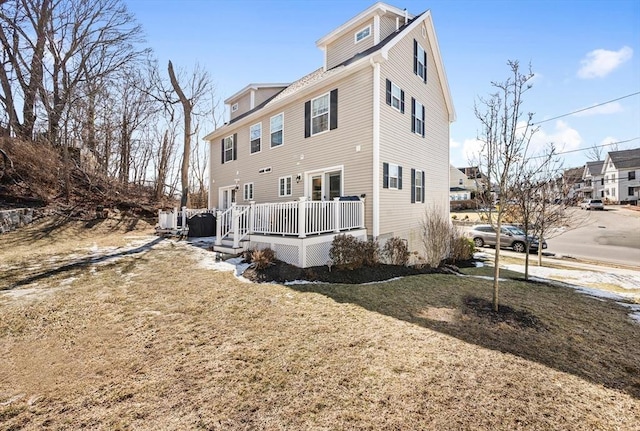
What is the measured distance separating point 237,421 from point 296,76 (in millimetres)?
16510

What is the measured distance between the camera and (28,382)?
271cm

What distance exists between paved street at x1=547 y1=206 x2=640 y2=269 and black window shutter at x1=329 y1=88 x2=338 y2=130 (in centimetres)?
1054

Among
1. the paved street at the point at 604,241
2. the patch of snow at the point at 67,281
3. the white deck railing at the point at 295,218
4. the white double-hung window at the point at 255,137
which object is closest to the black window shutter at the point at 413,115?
the white deck railing at the point at 295,218

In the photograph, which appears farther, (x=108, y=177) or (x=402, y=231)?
(x=108, y=177)

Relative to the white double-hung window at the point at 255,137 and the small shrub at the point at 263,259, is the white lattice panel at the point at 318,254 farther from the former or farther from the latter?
the white double-hung window at the point at 255,137

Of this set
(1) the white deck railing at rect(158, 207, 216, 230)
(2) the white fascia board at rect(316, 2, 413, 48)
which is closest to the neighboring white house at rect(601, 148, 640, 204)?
(2) the white fascia board at rect(316, 2, 413, 48)

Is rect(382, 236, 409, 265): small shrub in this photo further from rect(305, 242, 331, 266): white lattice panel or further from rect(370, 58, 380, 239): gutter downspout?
rect(305, 242, 331, 266): white lattice panel

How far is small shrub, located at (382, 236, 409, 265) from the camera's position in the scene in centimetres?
902

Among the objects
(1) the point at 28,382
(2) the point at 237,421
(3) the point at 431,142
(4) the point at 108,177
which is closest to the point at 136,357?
(1) the point at 28,382

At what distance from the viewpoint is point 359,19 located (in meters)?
10.9

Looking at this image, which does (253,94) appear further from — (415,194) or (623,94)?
(623,94)

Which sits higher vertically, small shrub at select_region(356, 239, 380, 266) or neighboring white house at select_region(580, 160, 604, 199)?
neighboring white house at select_region(580, 160, 604, 199)

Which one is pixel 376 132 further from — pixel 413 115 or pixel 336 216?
pixel 413 115

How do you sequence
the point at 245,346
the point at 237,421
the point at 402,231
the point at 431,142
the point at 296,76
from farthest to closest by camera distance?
the point at 296,76 → the point at 431,142 → the point at 402,231 → the point at 245,346 → the point at 237,421
